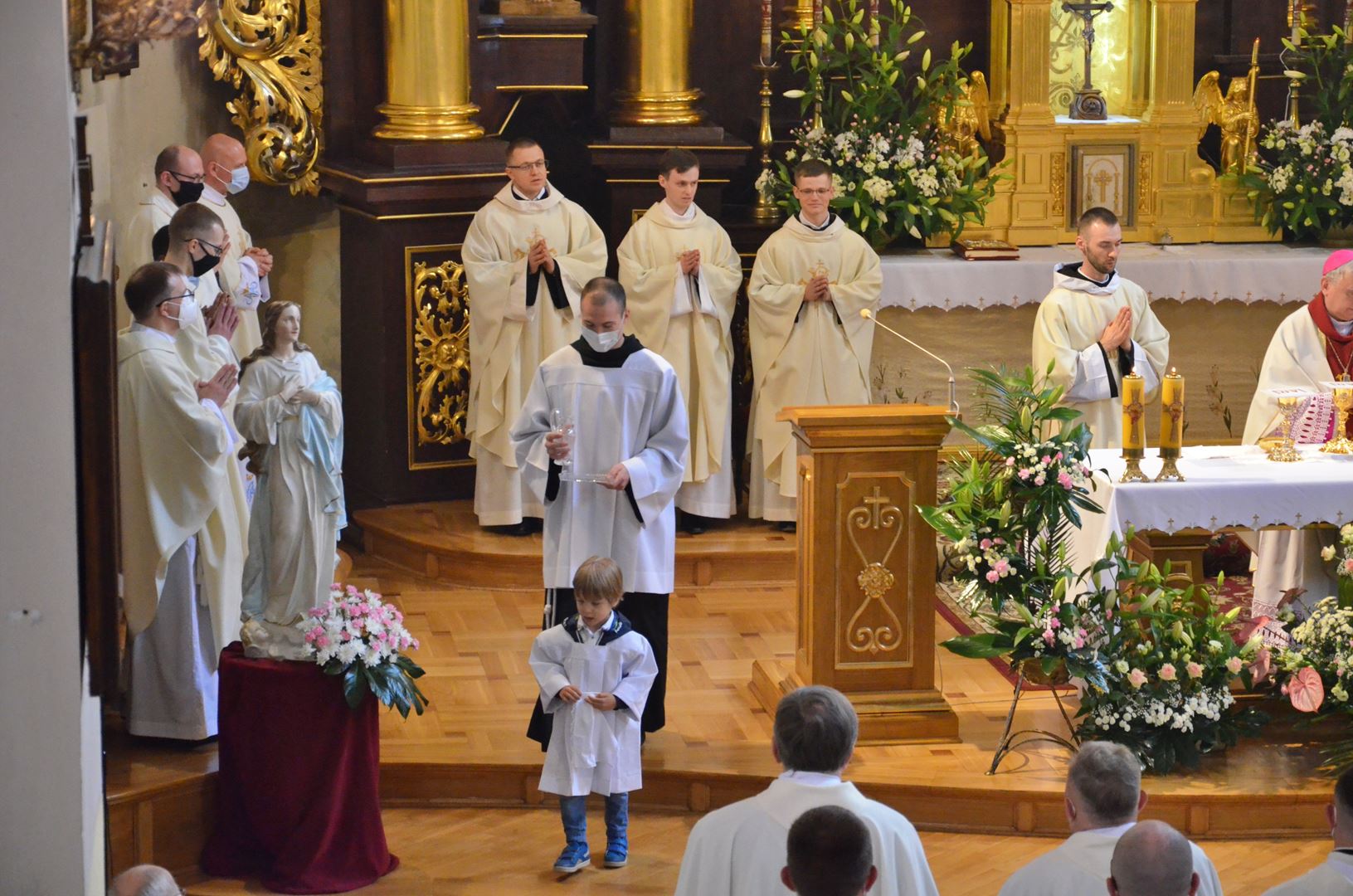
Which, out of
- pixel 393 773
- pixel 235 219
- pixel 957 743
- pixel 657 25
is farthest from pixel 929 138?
pixel 393 773

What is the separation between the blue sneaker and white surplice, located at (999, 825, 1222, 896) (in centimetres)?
244

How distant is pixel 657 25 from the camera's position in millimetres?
10359

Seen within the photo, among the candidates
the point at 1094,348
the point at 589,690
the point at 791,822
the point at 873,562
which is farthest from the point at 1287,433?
the point at 791,822

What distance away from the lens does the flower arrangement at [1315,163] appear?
10.9 meters

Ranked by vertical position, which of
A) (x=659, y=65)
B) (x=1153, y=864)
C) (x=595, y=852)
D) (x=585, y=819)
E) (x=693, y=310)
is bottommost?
(x=595, y=852)

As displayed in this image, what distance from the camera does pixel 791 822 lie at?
4.43 m

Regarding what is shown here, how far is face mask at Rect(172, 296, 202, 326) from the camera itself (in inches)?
267

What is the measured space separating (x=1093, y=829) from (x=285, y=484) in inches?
120

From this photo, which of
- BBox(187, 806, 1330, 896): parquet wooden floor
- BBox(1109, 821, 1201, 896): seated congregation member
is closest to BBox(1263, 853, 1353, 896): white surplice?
BBox(1109, 821, 1201, 896): seated congregation member

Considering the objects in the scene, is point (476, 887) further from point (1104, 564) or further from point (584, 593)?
point (1104, 564)

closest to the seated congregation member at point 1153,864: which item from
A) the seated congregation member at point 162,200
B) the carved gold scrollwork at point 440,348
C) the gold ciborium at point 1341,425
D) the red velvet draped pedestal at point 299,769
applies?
the red velvet draped pedestal at point 299,769

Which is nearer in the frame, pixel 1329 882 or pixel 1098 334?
pixel 1329 882

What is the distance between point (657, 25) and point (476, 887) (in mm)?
5075

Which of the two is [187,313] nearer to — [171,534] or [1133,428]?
[171,534]
